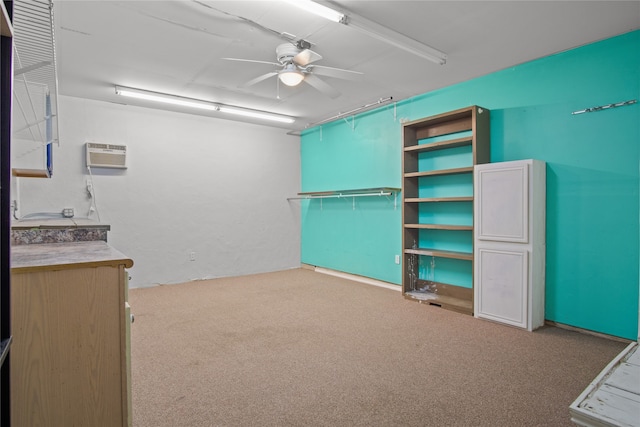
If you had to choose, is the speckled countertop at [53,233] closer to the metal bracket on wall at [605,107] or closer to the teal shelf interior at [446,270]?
the teal shelf interior at [446,270]

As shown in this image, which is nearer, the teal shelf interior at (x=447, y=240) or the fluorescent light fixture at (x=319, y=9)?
the fluorescent light fixture at (x=319, y=9)

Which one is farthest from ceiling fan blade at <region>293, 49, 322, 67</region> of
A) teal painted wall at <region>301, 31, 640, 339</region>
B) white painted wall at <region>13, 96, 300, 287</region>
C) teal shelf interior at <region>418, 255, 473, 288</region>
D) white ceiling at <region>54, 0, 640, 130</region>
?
white painted wall at <region>13, 96, 300, 287</region>

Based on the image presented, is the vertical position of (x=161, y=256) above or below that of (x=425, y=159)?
below

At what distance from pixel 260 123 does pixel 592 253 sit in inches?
196

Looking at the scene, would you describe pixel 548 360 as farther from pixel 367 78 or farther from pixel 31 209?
pixel 31 209

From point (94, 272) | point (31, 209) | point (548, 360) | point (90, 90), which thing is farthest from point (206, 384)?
point (90, 90)

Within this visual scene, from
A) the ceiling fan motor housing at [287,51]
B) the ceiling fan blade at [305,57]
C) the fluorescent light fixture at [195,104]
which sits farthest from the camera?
the fluorescent light fixture at [195,104]

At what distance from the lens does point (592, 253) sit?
3.06 m

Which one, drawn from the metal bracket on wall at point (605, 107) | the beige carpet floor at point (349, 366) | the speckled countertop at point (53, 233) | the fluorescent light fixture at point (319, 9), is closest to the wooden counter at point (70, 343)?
the beige carpet floor at point (349, 366)

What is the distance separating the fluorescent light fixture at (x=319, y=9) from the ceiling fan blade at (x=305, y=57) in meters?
0.32

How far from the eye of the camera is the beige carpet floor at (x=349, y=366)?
6.30ft

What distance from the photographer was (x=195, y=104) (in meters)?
4.70

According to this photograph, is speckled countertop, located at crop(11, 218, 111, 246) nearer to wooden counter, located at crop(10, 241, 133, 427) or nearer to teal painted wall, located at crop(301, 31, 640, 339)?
wooden counter, located at crop(10, 241, 133, 427)

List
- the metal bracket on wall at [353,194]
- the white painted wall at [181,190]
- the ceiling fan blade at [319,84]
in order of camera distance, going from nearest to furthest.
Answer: the ceiling fan blade at [319,84] → the white painted wall at [181,190] → the metal bracket on wall at [353,194]
